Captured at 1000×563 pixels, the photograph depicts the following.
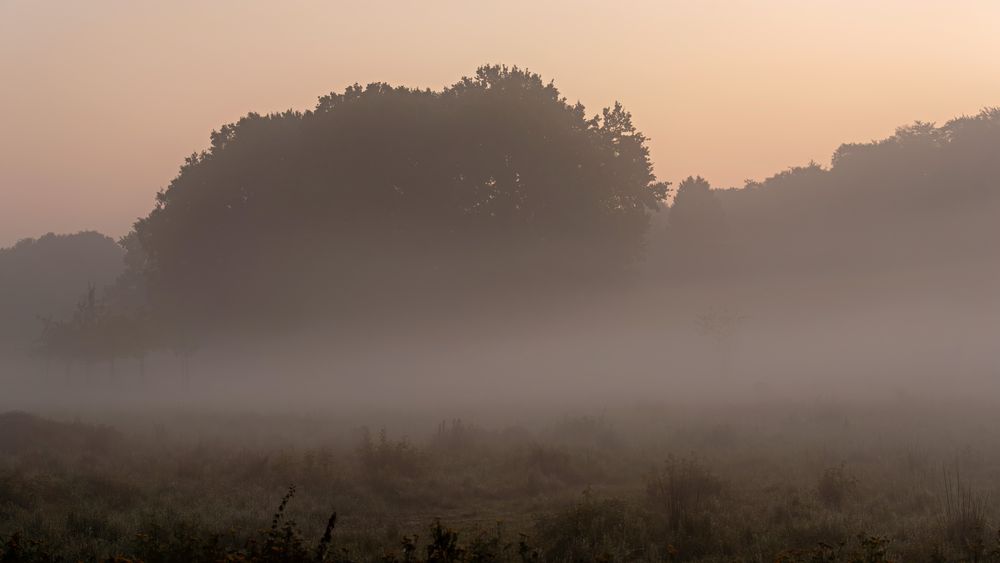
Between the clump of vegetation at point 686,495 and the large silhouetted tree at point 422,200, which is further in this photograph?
the large silhouetted tree at point 422,200

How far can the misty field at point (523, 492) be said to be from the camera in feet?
32.8

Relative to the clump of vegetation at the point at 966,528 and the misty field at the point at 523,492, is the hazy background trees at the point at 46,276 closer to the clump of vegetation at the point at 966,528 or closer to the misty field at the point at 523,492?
the misty field at the point at 523,492

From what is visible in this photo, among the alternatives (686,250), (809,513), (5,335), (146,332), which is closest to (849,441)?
(809,513)

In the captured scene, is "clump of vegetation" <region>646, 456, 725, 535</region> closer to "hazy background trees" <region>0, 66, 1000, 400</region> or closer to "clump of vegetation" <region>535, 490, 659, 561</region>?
"clump of vegetation" <region>535, 490, 659, 561</region>

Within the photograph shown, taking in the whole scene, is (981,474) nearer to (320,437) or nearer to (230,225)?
(320,437)

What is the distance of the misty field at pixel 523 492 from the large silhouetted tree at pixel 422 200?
9.50 m

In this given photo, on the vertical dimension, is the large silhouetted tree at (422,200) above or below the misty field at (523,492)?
above

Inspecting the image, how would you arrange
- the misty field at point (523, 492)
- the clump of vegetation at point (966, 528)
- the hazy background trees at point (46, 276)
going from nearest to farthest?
the clump of vegetation at point (966, 528) < the misty field at point (523, 492) < the hazy background trees at point (46, 276)

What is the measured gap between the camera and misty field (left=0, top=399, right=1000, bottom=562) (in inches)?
393

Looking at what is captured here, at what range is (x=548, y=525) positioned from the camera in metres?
11.7

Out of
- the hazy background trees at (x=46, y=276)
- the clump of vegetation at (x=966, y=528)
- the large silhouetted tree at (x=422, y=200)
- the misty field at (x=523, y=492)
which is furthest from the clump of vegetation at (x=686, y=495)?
the hazy background trees at (x=46, y=276)

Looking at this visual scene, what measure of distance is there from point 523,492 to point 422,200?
62.8 ft

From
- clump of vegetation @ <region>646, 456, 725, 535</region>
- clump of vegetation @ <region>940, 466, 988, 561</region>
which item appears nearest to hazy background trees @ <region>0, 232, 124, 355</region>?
clump of vegetation @ <region>646, 456, 725, 535</region>

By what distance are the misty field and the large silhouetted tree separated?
950 cm
